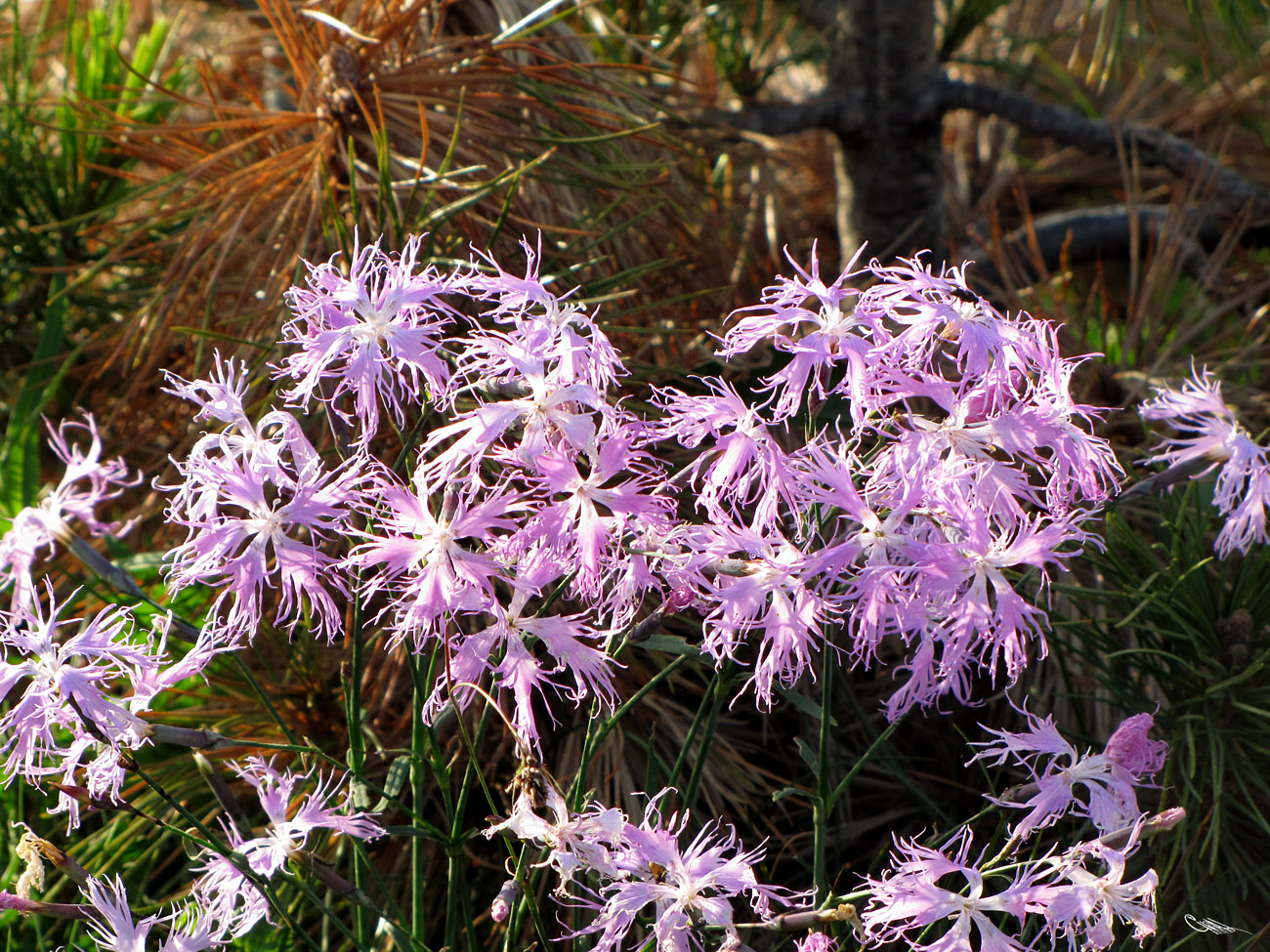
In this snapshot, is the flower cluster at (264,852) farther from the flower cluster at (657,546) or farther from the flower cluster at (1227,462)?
the flower cluster at (1227,462)

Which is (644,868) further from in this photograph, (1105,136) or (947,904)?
(1105,136)

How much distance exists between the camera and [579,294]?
2.59 ft

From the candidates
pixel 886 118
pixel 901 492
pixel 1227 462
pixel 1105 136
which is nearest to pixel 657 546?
pixel 901 492

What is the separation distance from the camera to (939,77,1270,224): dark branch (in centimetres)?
116

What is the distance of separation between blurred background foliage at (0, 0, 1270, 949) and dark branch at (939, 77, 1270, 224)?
0.06m


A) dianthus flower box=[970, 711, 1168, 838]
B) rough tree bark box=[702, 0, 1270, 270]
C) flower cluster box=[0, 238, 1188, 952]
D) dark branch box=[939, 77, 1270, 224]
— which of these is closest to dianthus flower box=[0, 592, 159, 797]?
flower cluster box=[0, 238, 1188, 952]

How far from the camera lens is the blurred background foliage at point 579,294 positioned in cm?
70

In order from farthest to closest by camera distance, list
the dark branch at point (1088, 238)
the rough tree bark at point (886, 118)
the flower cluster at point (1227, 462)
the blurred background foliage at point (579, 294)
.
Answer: the dark branch at point (1088, 238)
the rough tree bark at point (886, 118)
the blurred background foliage at point (579, 294)
the flower cluster at point (1227, 462)

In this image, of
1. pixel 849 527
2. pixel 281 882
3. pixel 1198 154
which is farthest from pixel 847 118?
pixel 281 882

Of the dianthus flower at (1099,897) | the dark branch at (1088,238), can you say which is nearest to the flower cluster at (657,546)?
the dianthus flower at (1099,897)

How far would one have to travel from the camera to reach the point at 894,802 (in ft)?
2.84

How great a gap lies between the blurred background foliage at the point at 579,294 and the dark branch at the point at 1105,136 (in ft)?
0.20

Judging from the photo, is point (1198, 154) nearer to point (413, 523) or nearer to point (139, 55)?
point (413, 523)
